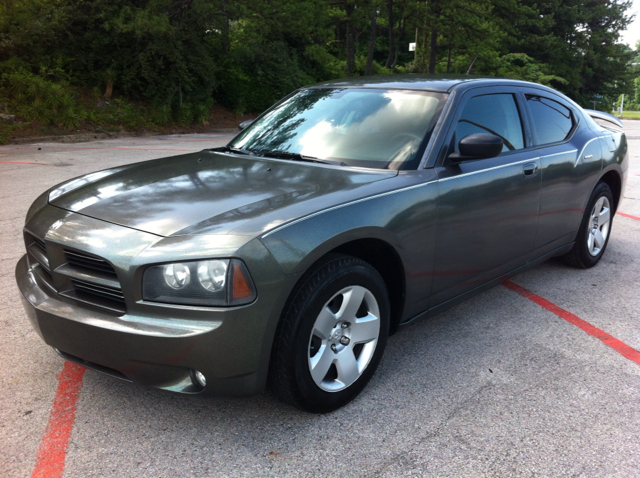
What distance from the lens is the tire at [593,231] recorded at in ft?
16.2

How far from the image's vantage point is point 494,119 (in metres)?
3.90

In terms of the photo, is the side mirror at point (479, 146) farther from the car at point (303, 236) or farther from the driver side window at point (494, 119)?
the driver side window at point (494, 119)

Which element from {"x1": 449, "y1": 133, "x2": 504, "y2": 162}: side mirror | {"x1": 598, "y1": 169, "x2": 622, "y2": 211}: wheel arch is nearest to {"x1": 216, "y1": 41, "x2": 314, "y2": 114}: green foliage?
{"x1": 598, "y1": 169, "x2": 622, "y2": 211}: wheel arch

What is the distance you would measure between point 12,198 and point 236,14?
16.4 meters

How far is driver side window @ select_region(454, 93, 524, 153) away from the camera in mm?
3631

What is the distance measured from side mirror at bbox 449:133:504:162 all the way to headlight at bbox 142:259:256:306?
1.61 meters

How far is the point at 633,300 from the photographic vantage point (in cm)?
450

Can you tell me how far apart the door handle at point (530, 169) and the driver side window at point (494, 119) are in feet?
0.48

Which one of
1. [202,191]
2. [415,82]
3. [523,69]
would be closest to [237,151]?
[202,191]

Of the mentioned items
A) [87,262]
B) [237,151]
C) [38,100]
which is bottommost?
[38,100]

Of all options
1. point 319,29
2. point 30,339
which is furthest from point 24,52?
point 30,339

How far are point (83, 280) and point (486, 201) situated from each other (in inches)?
91.3

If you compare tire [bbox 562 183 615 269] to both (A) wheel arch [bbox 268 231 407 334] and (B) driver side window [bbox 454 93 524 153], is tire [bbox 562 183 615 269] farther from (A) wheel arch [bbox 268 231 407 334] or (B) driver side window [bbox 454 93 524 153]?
(A) wheel arch [bbox 268 231 407 334]

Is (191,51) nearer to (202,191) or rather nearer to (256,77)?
(256,77)
